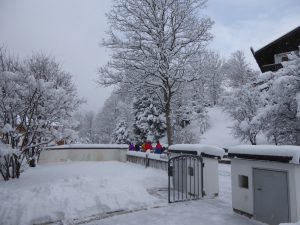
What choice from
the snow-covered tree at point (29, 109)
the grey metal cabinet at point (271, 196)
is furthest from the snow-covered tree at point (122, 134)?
the grey metal cabinet at point (271, 196)

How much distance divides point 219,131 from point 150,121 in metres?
12.4

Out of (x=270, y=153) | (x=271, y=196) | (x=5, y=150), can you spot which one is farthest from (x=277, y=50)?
(x=5, y=150)

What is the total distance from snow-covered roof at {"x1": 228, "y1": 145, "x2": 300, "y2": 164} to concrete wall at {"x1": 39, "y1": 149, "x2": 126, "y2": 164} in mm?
15318

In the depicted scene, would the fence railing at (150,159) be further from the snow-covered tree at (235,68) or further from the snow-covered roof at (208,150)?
the snow-covered tree at (235,68)

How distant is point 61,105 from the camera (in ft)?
50.3

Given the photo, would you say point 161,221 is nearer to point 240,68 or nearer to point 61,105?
point 61,105

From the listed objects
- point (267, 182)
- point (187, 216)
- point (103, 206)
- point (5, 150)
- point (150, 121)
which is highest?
point (150, 121)

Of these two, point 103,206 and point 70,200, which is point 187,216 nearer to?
point 103,206

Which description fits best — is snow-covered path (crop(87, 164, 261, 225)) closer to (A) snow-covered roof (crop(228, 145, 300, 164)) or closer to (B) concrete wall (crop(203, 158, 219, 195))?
(B) concrete wall (crop(203, 158, 219, 195))

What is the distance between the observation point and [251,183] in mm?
8484

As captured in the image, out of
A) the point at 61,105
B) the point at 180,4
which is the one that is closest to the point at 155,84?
the point at 180,4

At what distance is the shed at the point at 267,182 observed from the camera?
7.11 m

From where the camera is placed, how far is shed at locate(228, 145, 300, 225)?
7109 millimetres

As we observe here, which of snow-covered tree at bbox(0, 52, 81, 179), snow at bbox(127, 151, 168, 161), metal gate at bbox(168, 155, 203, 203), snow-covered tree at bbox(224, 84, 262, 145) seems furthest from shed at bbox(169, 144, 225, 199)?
snow-covered tree at bbox(224, 84, 262, 145)
